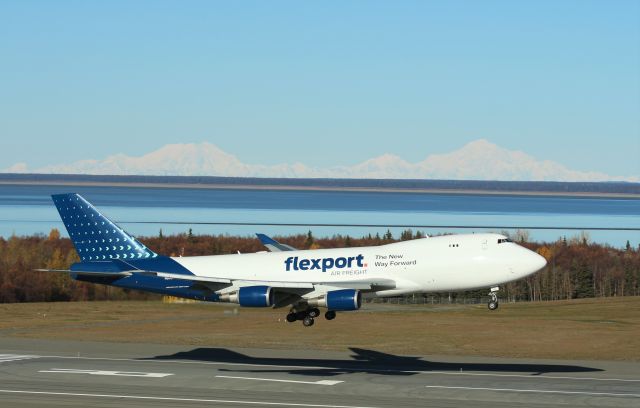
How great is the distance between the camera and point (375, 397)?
70.0 meters

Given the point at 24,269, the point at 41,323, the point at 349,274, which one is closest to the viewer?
the point at 349,274

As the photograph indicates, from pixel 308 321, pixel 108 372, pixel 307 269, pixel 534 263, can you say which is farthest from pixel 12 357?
pixel 534 263

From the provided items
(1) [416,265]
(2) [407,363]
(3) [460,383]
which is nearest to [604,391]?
(3) [460,383]

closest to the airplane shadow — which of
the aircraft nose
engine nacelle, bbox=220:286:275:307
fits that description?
engine nacelle, bbox=220:286:275:307

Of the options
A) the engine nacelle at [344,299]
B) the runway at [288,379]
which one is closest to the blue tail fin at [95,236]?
the runway at [288,379]

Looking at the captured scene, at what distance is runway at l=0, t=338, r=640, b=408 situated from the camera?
224 feet

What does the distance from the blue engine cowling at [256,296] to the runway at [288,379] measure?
5.71m

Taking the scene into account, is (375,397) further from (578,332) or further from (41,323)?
(41,323)

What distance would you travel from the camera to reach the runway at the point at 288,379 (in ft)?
224

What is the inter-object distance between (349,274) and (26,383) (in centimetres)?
2377

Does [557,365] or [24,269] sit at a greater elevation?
[24,269]

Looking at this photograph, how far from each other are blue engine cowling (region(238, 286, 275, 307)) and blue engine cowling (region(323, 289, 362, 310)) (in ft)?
14.7

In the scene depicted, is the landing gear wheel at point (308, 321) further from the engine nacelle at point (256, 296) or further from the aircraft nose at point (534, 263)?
the aircraft nose at point (534, 263)

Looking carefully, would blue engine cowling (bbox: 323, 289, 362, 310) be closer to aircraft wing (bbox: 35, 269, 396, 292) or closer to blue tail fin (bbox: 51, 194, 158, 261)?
aircraft wing (bbox: 35, 269, 396, 292)
